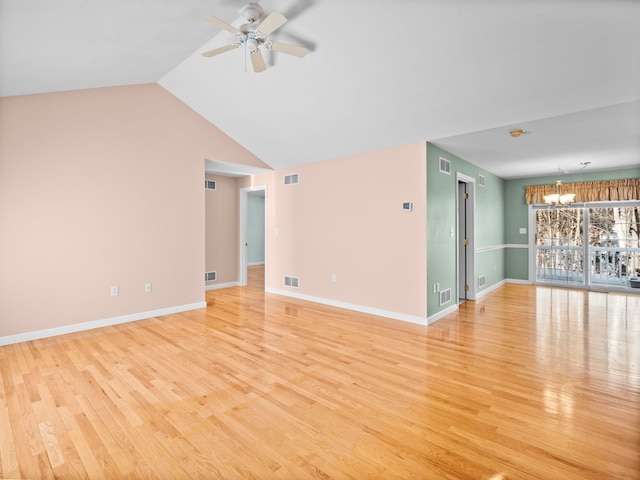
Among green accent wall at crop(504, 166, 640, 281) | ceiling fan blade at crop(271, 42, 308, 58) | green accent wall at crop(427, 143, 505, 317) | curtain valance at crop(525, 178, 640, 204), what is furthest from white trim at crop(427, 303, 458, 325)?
curtain valance at crop(525, 178, 640, 204)

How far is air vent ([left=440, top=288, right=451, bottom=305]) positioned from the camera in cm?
486

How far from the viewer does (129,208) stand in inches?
186

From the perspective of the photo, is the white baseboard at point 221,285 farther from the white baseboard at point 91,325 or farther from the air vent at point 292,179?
the air vent at point 292,179

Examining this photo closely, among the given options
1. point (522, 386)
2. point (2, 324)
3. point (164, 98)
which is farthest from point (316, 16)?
point (2, 324)

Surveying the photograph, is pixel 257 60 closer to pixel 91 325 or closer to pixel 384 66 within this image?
pixel 384 66

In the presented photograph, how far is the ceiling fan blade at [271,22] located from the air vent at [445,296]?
4.07m

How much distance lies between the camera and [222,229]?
7.33m

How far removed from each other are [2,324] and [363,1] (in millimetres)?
5219

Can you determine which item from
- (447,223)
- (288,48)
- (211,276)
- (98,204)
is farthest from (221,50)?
(211,276)

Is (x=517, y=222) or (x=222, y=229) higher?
(x=517, y=222)

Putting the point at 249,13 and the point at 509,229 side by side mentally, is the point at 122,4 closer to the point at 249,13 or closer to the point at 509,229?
the point at 249,13

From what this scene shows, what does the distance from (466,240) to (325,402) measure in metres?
4.81

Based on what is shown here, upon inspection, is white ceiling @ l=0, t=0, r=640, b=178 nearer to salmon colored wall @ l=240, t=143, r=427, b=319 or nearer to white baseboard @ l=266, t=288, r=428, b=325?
salmon colored wall @ l=240, t=143, r=427, b=319

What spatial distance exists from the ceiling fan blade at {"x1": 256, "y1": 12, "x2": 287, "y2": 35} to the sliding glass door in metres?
7.62
